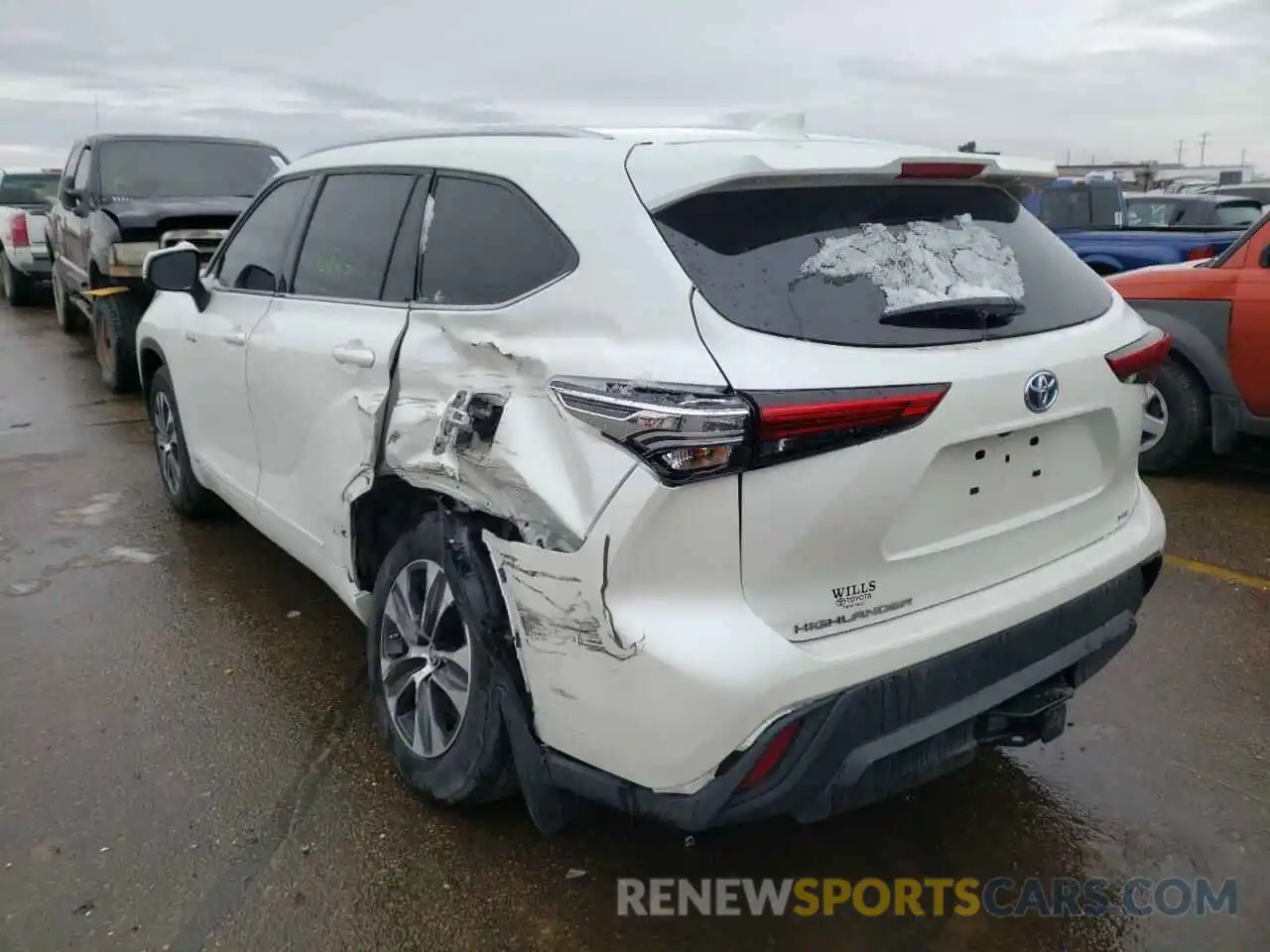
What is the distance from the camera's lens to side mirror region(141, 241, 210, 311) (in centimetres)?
433

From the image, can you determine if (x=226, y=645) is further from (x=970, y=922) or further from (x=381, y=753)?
(x=970, y=922)

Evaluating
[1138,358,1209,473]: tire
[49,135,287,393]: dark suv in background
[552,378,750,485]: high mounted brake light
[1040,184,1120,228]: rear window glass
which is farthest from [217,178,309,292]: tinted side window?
[1040,184,1120,228]: rear window glass

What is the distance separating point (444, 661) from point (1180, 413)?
189 inches

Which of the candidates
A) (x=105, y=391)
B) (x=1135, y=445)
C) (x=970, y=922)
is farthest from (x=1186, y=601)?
(x=105, y=391)

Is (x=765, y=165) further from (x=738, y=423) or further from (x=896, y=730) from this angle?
(x=896, y=730)

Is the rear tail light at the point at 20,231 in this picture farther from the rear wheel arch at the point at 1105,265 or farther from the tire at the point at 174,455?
the rear wheel arch at the point at 1105,265

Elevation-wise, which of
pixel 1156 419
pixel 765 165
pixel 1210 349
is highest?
pixel 765 165

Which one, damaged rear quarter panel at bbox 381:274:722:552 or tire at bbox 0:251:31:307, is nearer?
damaged rear quarter panel at bbox 381:274:722:552

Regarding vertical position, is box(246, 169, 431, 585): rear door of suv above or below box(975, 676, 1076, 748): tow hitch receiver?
above

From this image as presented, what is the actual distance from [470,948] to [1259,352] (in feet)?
16.7

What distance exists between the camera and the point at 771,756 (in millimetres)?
2141

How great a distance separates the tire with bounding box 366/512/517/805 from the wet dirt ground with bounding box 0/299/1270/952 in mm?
184

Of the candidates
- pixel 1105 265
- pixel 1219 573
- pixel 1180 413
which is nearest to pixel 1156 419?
pixel 1180 413

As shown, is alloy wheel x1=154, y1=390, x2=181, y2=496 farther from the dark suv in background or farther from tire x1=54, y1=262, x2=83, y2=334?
tire x1=54, y1=262, x2=83, y2=334
